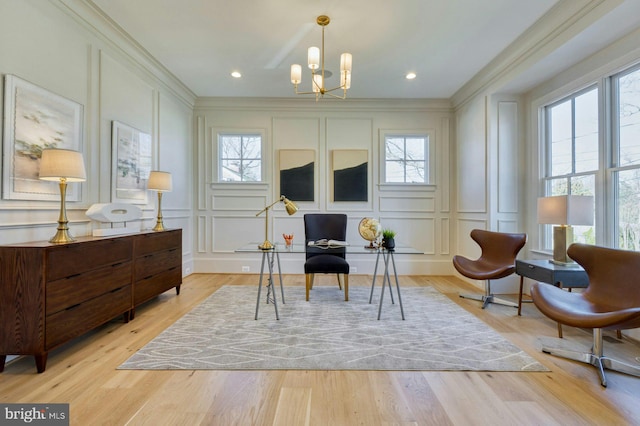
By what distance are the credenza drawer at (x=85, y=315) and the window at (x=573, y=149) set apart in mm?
4630

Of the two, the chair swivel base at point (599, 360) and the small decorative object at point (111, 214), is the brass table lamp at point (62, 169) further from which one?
the chair swivel base at point (599, 360)

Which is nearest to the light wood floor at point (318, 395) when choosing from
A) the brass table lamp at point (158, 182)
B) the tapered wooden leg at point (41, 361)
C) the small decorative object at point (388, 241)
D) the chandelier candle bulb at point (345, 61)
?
the tapered wooden leg at point (41, 361)

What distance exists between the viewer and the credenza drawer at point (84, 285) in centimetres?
196

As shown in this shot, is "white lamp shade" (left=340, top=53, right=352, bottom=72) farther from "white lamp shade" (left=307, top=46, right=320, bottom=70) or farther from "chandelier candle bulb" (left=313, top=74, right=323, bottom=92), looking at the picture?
"chandelier candle bulb" (left=313, top=74, right=323, bottom=92)

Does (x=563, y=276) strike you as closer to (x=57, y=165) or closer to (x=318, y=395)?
(x=318, y=395)

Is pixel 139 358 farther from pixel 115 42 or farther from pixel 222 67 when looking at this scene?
pixel 222 67

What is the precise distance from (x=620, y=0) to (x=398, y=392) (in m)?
3.22

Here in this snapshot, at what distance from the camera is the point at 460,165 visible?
15.5 feet

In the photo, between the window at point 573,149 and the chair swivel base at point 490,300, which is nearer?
the window at point 573,149

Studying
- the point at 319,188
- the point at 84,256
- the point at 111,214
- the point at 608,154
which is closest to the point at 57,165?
the point at 84,256

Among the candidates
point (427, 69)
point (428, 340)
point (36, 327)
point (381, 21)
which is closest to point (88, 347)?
point (36, 327)

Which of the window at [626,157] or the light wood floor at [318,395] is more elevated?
the window at [626,157]

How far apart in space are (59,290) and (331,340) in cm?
202

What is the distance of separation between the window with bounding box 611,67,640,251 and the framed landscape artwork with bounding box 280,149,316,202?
3.61 meters
